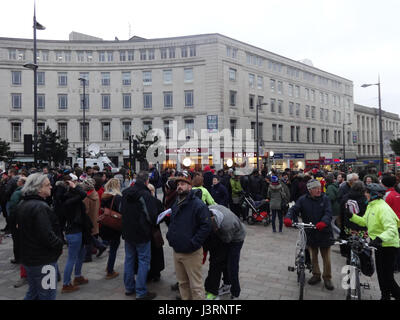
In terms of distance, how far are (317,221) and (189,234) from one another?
255cm

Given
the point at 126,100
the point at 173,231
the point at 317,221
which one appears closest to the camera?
the point at 173,231

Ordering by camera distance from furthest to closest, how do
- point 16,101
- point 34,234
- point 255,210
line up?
1. point 16,101
2. point 255,210
3. point 34,234

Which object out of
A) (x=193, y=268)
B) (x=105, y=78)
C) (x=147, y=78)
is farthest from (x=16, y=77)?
(x=193, y=268)

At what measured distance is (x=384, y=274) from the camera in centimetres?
427

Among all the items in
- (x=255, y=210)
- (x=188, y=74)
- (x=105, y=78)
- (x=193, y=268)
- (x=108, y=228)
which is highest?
(x=188, y=74)

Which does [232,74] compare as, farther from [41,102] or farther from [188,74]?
[41,102]

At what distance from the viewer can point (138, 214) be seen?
4.75 m

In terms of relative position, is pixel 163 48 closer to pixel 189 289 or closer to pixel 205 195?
pixel 205 195

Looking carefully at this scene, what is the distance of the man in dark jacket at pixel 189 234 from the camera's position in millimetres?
3947

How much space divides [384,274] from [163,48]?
3697cm

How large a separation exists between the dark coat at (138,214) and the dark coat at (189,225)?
0.74 meters

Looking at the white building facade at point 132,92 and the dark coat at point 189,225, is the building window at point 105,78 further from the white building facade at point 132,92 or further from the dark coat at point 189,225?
the dark coat at point 189,225

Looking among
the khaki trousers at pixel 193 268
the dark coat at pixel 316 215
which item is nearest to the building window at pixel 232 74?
the dark coat at pixel 316 215
